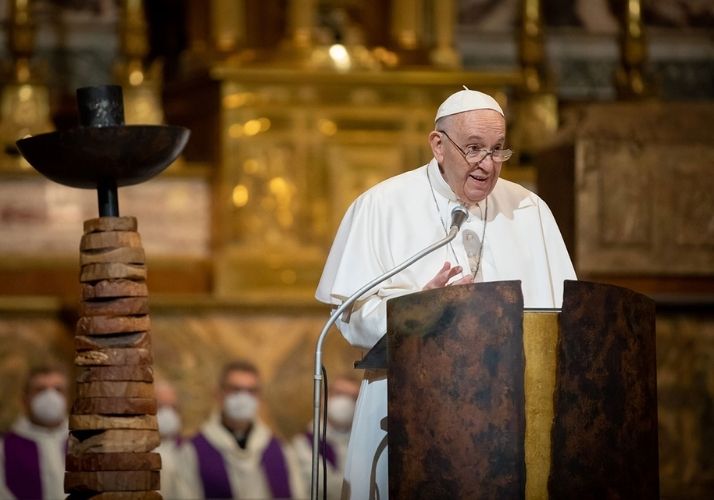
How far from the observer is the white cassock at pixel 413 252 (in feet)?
→ 18.3

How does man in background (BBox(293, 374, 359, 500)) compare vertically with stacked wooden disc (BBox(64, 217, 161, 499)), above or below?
below

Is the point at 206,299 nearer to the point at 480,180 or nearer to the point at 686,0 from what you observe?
the point at 480,180

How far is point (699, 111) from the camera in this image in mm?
9320

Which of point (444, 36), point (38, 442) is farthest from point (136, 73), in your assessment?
point (38, 442)

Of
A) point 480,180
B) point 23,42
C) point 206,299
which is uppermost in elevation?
point 23,42

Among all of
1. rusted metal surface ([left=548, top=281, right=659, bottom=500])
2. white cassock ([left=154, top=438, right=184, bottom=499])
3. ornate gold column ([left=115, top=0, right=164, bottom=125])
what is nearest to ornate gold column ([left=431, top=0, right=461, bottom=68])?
ornate gold column ([left=115, top=0, right=164, bottom=125])

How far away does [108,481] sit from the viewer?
5453mm

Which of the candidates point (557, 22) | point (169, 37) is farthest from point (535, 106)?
point (169, 37)

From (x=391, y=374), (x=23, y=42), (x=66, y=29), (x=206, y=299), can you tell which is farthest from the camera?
(x=66, y=29)

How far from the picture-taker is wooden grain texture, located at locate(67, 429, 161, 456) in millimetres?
5469

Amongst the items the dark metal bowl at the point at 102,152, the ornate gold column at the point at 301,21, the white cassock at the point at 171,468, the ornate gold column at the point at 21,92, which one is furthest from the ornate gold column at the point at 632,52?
the dark metal bowl at the point at 102,152

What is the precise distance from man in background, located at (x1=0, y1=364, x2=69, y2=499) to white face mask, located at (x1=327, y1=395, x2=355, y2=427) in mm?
1291

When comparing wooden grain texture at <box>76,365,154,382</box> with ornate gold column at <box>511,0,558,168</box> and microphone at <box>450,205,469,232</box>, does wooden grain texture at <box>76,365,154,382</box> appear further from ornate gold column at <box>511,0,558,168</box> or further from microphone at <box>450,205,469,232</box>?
ornate gold column at <box>511,0,558,168</box>

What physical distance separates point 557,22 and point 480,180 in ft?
25.1
